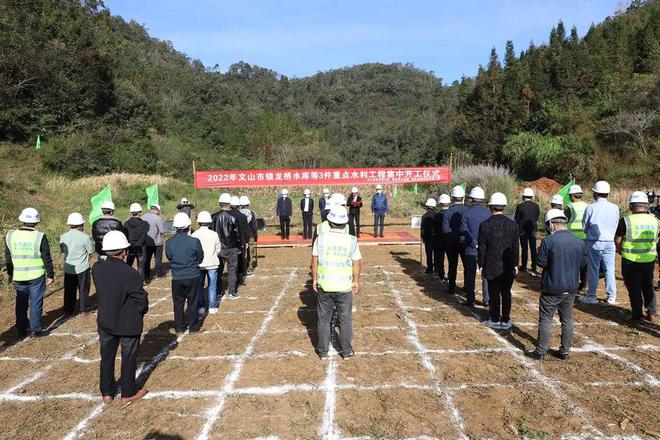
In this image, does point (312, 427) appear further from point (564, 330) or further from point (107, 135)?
point (107, 135)

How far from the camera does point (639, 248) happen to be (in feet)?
18.8

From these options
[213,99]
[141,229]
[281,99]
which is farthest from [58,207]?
[281,99]

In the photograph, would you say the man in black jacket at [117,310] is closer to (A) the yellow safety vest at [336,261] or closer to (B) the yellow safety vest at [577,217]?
(A) the yellow safety vest at [336,261]

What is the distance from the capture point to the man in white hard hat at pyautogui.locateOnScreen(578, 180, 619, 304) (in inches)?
254

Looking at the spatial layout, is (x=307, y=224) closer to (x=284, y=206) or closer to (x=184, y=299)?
(x=284, y=206)

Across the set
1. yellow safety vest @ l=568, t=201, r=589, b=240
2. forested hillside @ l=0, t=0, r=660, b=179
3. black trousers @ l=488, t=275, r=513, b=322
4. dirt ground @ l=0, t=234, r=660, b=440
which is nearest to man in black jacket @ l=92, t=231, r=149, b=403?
dirt ground @ l=0, t=234, r=660, b=440

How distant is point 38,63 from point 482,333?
32114mm

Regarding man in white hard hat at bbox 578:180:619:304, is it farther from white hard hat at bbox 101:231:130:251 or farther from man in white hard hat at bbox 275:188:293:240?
man in white hard hat at bbox 275:188:293:240

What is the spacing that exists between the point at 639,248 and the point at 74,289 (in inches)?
325

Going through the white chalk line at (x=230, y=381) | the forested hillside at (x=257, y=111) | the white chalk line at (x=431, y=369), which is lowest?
the white chalk line at (x=230, y=381)

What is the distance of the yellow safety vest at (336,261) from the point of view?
473 centimetres

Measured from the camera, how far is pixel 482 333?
19.2ft

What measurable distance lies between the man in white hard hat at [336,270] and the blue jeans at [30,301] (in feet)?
12.3

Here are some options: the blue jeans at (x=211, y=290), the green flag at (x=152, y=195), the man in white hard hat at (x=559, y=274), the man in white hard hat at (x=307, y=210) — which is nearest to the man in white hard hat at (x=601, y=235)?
the man in white hard hat at (x=559, y=274)
